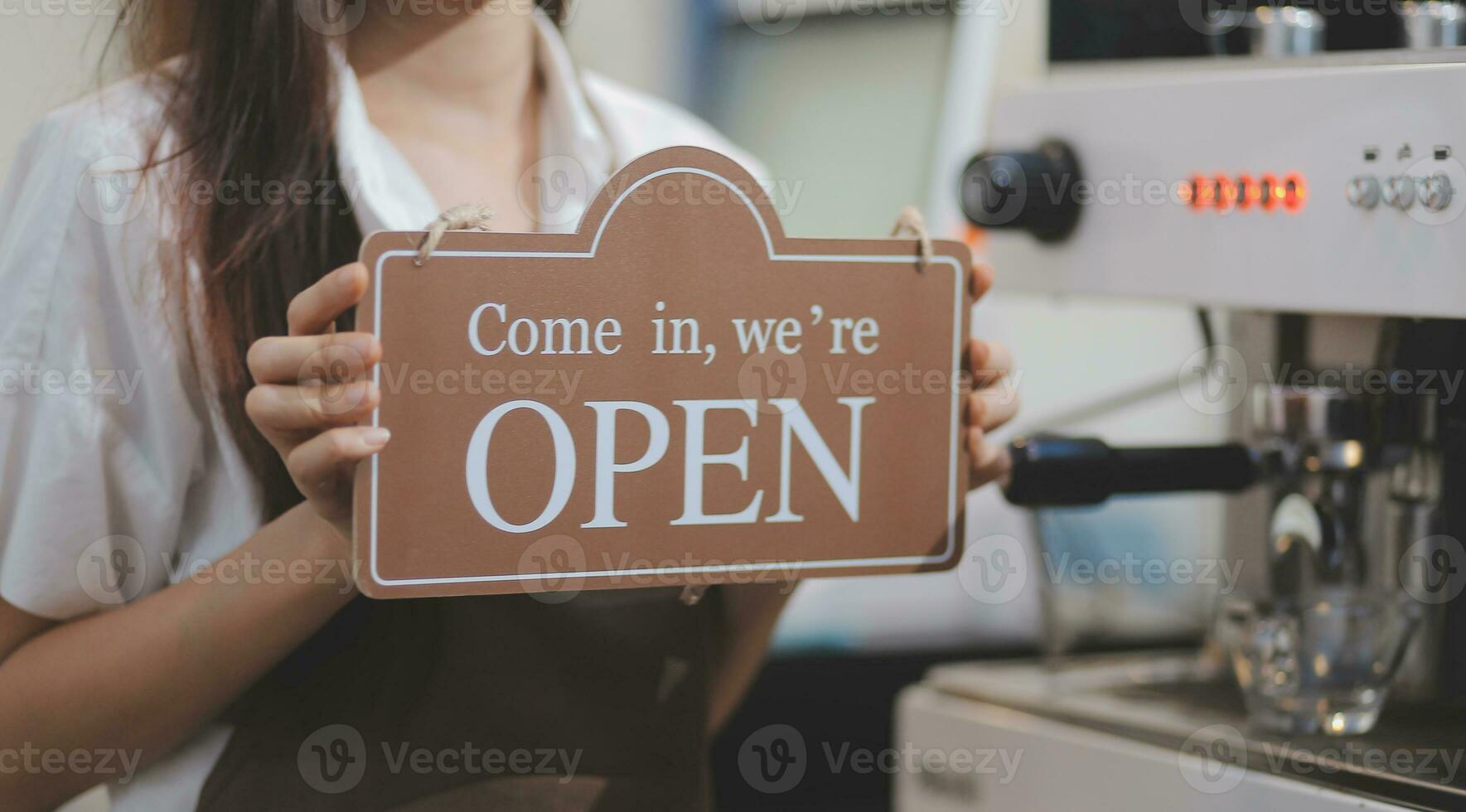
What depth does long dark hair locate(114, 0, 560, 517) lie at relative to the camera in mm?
677

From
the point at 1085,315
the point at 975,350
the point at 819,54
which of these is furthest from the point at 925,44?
the point at 975,350

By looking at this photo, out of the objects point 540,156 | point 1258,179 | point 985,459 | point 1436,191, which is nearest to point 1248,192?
point 1258,179

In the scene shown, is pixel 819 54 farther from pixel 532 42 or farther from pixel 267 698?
pixel 267 698

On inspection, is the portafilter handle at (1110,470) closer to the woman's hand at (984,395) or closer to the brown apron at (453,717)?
the woman's hand at (984,395)

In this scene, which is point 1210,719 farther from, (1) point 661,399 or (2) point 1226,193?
(1) point 661,399

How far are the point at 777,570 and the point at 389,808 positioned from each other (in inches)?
9.9

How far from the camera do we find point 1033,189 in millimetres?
840

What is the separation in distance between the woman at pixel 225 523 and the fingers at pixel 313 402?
0.15ft

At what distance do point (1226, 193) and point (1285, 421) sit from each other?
14cm

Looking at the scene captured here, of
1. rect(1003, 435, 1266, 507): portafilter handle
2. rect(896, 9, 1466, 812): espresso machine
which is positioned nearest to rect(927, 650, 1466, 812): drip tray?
rect(896, 9, 1466, 812): espresso machine

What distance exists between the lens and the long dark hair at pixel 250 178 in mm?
677

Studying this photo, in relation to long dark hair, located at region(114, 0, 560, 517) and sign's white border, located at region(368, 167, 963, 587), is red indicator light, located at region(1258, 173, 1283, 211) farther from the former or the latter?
long dark hair, located at region(114, 0, 560, 517)

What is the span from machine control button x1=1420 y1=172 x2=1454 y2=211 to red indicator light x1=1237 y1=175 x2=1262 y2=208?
0.10 metres

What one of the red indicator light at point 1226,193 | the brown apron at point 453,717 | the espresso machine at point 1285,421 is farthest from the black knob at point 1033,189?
the brown apron at point 453,717
